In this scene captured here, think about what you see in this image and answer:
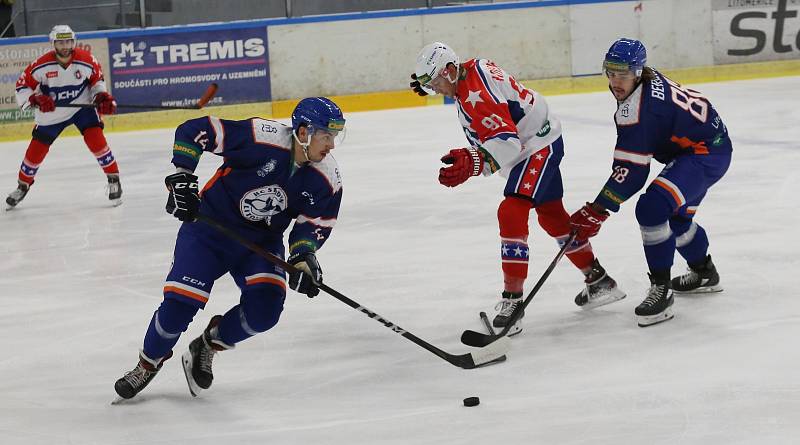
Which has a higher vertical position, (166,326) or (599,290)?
(166,326)

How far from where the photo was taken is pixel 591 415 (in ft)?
9.61

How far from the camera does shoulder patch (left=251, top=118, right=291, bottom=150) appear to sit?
3.18 meters

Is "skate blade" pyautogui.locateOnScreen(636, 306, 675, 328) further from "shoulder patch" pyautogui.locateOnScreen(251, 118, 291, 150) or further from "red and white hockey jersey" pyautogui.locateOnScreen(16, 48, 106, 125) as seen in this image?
"red and white hockey jersey" pyautogui.locateOnScreen(16, 48, 106, 125)

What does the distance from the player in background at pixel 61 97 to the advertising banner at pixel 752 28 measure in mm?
6545

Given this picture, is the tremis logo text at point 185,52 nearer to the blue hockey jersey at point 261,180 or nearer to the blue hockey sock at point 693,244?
the blue hockey sock at point 693,244

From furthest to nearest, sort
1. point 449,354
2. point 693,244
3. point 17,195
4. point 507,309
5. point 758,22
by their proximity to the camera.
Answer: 1. point 758,22
2. point 17,195
3. point 693,244
4. point 507,309
5. point 449,354

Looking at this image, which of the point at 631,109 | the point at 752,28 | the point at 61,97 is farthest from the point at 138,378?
the point at 752,28

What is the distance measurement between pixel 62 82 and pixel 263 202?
14.3 ft

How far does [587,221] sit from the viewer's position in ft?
12.5

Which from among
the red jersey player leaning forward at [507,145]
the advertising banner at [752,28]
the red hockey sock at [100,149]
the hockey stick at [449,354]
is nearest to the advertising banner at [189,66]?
the red hockey sock at [100,149]

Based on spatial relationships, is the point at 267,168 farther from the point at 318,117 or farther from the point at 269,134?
the point at 318,117

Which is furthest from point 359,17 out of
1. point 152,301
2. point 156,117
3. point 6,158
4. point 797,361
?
point 797,361

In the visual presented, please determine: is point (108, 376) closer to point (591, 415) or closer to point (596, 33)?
point (591, 415)

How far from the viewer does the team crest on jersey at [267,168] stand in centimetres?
319
